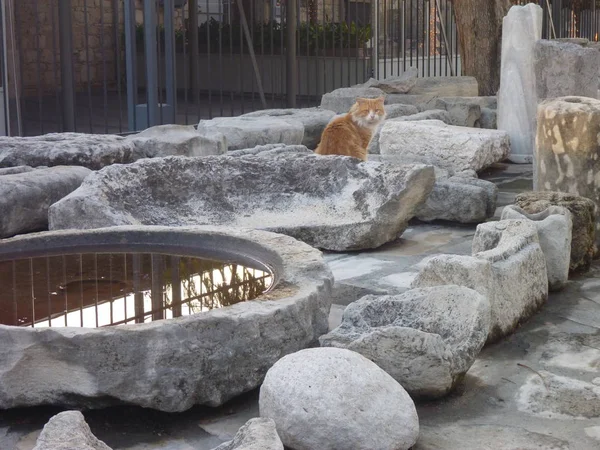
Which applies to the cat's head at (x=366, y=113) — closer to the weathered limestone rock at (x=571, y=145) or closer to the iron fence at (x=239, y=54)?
the weathered limestone rock at (x=571, y=145)

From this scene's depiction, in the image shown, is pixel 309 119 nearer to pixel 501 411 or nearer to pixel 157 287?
pixel 157 287

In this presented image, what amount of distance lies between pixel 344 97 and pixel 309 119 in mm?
1346

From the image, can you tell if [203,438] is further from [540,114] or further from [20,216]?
[540,114]

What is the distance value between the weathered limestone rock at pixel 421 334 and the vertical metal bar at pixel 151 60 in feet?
17.5

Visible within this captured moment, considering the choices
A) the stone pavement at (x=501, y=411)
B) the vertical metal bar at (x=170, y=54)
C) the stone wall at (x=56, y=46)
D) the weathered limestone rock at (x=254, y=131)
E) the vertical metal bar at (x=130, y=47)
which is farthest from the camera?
the stone wall at (x=56, y=46)

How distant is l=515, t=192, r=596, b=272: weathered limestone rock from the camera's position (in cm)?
459

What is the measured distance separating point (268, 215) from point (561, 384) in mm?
2238

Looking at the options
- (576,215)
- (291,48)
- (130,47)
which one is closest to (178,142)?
(130,47)

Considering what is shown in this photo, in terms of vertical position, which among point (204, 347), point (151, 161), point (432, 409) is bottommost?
point (432, 409)

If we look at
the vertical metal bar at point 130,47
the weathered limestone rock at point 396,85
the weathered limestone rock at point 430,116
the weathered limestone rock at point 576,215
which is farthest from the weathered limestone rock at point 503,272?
the weathered limestone rock at point 396,85

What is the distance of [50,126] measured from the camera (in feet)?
35.6

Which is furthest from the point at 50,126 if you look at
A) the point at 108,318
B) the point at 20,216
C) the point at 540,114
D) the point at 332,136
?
the point at 108,318

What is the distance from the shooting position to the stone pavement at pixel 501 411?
2.74 metres

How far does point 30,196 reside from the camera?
5176 millimetres
